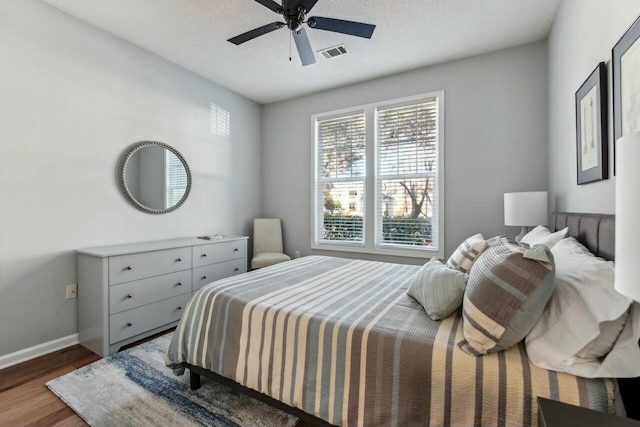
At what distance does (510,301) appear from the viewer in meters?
1.09

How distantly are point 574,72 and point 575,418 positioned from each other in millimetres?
2212

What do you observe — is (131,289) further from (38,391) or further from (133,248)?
(38,391)

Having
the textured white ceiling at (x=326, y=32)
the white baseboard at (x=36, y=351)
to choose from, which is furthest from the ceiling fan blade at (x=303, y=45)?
the white baseboard at (x=36, y=351)

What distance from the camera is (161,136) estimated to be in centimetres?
317

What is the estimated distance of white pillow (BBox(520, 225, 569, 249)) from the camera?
5.65 feet

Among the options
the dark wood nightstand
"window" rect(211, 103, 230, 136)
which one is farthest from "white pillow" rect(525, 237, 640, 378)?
"window" rect(211, 103, 230, 136)

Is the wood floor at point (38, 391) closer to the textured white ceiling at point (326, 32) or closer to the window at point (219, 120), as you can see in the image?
the window at point (219, 120)

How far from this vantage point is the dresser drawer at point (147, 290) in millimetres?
2341

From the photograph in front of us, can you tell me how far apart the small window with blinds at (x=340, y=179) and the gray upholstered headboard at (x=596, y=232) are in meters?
2.30

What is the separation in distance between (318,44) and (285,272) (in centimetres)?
222

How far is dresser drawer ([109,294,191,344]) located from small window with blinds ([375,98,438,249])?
2.37m

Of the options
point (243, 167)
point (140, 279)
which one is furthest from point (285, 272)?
point (243, 167)

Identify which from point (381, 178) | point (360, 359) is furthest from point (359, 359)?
point (381, 178)

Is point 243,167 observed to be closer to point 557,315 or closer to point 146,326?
point 146,326
